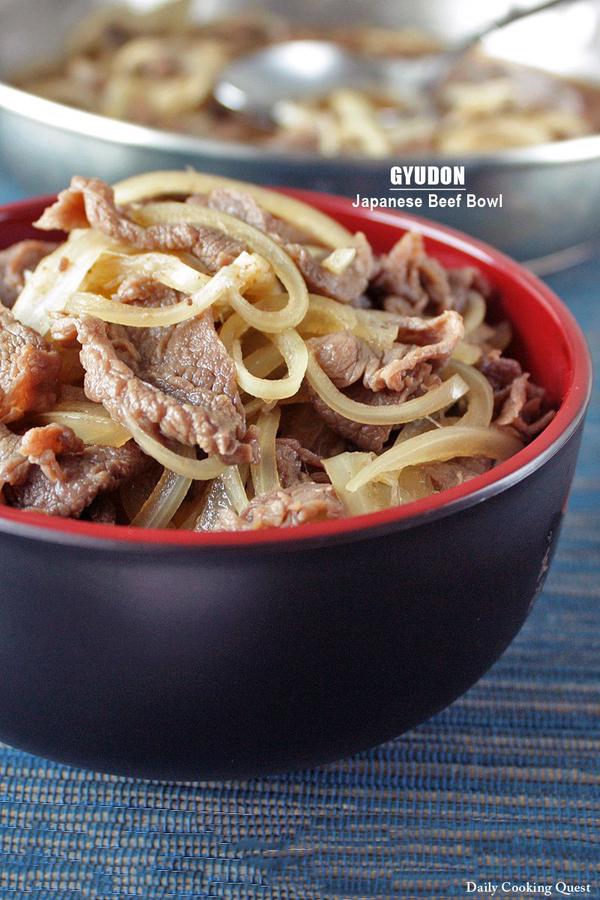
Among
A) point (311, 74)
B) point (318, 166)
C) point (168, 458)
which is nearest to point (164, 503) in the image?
point (168, 458)

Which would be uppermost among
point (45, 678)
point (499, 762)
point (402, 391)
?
point (402, 391)

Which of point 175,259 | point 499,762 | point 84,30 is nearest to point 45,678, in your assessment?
point 175,259

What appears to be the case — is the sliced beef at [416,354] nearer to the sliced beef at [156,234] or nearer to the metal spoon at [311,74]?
the sliced beef at [156,234]

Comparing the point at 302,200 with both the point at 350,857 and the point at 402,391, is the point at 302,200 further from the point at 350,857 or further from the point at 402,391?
the point at 350,857

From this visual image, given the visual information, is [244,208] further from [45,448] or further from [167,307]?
[45,448]

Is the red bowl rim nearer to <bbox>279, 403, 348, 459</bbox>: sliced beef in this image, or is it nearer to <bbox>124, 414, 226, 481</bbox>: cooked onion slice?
<bbox>124, 414, 226, 481</bbox>: cooked onion slice

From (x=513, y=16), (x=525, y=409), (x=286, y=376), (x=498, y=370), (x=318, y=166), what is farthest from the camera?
(x=513, y=16)
